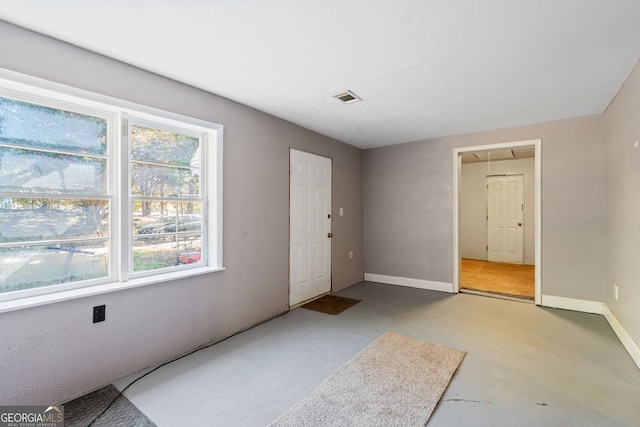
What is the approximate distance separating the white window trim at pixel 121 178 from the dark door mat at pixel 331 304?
1465 mm

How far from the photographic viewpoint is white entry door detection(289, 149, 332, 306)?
374 cm

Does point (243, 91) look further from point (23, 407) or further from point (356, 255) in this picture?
point (356, 255)

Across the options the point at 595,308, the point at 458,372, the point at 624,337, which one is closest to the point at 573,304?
the point at 595,308

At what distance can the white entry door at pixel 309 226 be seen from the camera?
3.74 meters

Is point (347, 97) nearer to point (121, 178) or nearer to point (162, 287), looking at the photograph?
point (121, 178)

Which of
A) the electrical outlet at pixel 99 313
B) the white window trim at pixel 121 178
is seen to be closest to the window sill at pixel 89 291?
the white window trim at pixel 121 178

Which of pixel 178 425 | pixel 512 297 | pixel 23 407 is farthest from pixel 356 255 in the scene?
pixel 23 407

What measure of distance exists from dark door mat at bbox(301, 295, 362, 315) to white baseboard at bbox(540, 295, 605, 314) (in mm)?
2386

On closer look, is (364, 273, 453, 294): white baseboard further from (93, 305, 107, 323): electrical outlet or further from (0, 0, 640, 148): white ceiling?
(93, 305, 107, 323): electrical outlet

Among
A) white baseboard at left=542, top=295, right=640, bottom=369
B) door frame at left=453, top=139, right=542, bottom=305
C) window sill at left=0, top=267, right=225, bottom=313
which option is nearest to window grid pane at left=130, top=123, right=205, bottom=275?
window sill at left=0, top=267, right=225, bottom=313

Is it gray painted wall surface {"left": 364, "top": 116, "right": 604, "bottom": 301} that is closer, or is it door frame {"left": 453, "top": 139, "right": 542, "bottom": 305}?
gray painted wall surface {"left": 364, "top": 116, "right": 604, "bottom": 301}

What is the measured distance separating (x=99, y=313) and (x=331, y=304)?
8.35ft

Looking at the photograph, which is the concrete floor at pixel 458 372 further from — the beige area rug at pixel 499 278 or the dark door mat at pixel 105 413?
the beige area rug at pixel 499 278

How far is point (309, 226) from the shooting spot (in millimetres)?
4023
